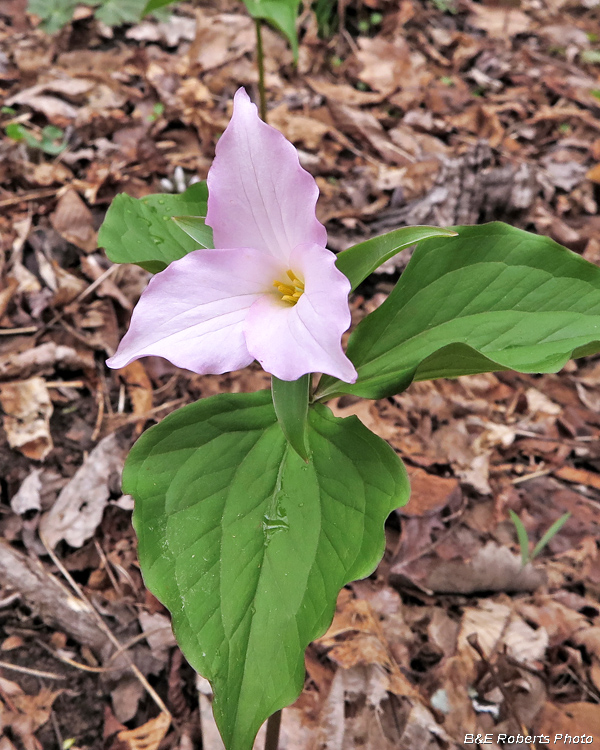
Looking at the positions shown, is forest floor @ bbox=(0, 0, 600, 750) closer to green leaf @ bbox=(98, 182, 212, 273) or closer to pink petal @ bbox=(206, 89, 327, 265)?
green leaf @ bbox=(98, 182, 212, 273)

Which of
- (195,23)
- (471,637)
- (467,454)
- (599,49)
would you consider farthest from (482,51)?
(471,637)

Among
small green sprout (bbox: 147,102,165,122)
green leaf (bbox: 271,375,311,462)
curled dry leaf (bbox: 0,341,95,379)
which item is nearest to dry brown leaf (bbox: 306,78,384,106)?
small green sprout (bbox: 147,102,165,122)

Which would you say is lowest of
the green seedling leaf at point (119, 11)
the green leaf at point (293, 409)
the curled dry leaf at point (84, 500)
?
the curled dry leaf at point (84, 500)

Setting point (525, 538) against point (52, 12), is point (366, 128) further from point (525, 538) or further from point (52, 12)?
point (525, 538)

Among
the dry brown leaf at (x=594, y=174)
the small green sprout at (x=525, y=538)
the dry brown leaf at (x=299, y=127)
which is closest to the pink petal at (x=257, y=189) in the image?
the small green sprout at (x=525, y=538)

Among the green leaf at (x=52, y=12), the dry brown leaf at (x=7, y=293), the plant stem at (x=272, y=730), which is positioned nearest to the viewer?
the plant stem at (x=272, y=730)

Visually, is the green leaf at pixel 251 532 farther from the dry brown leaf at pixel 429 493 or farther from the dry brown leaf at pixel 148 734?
the dry brown leaf at pixel 429 493

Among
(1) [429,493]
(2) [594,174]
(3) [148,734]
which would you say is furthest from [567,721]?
(2) [594,174]
